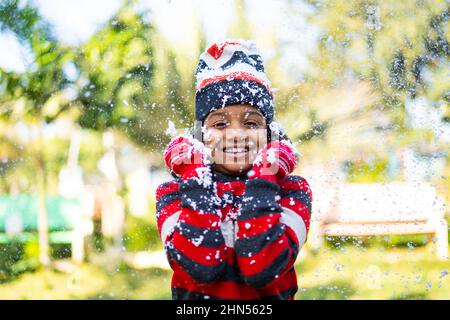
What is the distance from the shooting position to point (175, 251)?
1.36 meters

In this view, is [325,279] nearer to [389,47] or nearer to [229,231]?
[389,47]

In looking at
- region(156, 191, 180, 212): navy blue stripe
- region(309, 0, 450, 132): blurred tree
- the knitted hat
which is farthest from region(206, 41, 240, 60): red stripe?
region(309, 0, 450, 132): blurred tree

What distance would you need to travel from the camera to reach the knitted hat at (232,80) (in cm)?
159

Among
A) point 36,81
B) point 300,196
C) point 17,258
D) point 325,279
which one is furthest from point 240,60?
point 17,258

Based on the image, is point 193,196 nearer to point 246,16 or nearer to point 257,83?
point 257,83

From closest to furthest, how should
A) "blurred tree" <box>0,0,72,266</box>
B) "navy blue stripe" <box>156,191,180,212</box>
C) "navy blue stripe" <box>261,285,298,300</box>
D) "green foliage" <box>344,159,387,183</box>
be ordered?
"navy blue stripe" <box>261,285,298,300</box>, "navy blue stripe" <box>156,191,180,212</box>, "green foliage" <box>344,159,387,183</box>, "blurred tree" <box>0,0,72,266</box>

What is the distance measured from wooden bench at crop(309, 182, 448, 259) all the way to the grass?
0.18 meters

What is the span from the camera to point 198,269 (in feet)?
4.36

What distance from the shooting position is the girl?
1345mm

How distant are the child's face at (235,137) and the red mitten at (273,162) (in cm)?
4

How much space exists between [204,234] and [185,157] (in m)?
0.27

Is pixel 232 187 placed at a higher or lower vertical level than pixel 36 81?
lower

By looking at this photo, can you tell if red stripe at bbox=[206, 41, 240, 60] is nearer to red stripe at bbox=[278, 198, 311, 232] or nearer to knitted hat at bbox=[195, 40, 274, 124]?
knitted hat at bbox=[195, 40, 274, 124]

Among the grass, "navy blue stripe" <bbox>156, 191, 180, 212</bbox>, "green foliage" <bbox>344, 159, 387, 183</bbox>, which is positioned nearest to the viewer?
"navy blue stripe" <bbox>156, 191, 180, 212</bbox>
